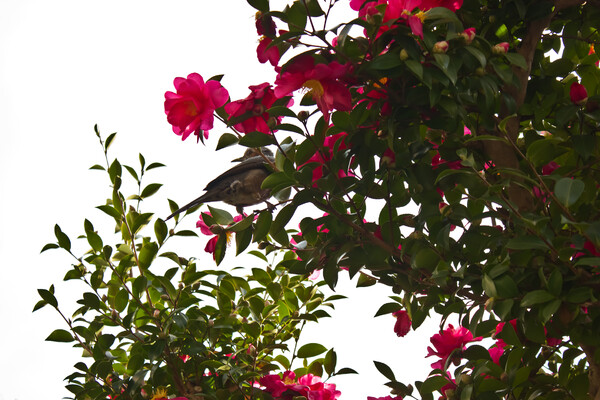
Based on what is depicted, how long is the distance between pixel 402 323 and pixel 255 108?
0.80 meters

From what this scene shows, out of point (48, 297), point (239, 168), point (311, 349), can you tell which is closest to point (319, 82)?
point (239, 168)

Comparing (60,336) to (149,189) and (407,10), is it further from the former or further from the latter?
(407,10)

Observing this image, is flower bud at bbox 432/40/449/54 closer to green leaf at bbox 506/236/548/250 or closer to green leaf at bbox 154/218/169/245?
green leaf at bbox 506/236/548/250

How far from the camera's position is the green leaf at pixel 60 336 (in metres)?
1.92

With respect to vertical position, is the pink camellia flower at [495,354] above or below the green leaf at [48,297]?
below

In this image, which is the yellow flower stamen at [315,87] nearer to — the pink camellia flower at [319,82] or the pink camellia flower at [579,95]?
the pink camellia flower at [319,82]

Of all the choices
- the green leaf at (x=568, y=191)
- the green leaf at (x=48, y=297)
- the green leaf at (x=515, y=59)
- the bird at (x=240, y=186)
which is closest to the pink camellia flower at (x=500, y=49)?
the green leaf at (x=515, y=59)

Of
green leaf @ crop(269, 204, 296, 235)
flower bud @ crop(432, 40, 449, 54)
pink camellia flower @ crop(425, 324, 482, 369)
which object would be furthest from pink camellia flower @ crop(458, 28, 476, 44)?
pink camellia flower @ crop(425, 324, 482, 369)

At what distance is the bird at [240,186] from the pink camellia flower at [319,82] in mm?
543

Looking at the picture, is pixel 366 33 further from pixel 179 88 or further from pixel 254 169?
pixel 254 169

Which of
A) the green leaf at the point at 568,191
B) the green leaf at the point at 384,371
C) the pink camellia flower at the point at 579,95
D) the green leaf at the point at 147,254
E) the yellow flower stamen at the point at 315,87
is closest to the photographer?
the green leaf at the point at 568,191

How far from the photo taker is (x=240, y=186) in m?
1.81

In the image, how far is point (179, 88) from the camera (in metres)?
1.41

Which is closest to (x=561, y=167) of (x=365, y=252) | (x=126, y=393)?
(x=365, y=252)
